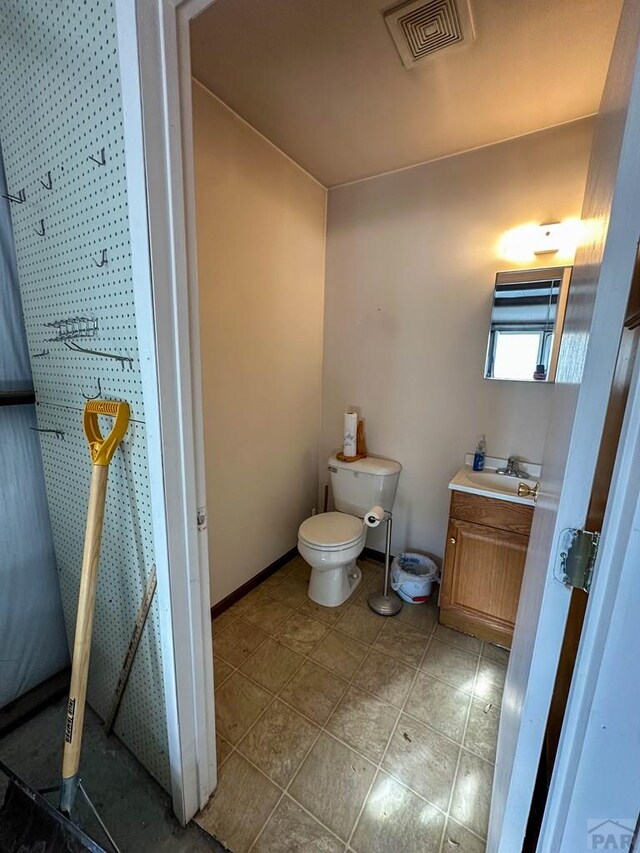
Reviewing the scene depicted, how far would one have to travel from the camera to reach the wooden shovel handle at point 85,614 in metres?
0.84

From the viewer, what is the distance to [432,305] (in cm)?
198

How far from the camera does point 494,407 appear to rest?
1.89 m

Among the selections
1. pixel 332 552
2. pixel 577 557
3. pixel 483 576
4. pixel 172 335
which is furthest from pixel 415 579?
pixel 172 335

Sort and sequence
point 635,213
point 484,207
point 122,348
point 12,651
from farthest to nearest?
point 484,207, point 12,651, point 122,348, point 635,213

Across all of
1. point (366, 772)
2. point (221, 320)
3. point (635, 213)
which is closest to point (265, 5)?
point (221, 320)

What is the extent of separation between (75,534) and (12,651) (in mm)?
578

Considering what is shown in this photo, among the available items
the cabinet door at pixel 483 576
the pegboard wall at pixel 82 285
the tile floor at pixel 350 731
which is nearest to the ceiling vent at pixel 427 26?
the pegboard wall at pixel 82 285

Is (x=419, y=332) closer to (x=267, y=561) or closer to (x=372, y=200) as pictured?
(x=372, y=200)

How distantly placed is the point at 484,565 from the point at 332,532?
0.75m

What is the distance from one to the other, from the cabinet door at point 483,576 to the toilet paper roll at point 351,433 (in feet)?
2.41

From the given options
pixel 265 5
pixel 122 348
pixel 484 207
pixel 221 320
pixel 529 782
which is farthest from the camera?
pixel 484 207

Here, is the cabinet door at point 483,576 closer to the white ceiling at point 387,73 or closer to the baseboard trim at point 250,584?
the baseboard trim at point 250,584

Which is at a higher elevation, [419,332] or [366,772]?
[419,332]

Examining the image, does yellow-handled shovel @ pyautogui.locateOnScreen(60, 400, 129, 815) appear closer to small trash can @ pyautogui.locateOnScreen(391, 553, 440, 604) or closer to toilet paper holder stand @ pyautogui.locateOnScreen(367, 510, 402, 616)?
toilet paper holder stand @ pyautogui.locateOnScreen(367, 510, 402, 616)
